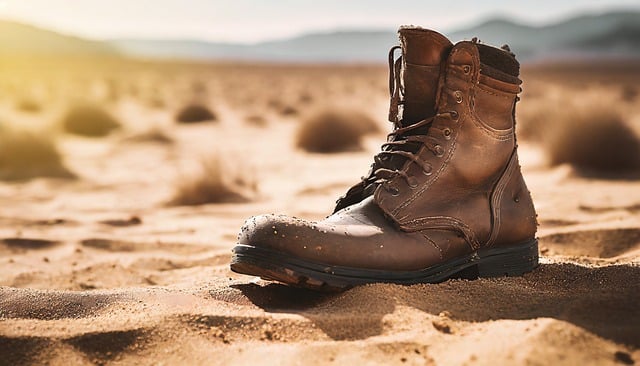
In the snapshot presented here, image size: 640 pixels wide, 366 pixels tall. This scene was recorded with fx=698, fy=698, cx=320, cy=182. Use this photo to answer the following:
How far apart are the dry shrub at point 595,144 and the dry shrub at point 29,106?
1303 cm

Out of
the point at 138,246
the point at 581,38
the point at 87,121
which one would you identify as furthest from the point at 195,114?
the point at 581,38

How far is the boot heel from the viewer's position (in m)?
2.33

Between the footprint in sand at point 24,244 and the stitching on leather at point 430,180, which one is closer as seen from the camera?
the stitching on leather at point 430,180

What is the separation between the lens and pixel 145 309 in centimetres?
198

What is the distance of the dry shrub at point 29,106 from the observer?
1610 centimetres

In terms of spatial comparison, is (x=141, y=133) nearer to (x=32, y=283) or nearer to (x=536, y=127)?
(x=536, y=127)

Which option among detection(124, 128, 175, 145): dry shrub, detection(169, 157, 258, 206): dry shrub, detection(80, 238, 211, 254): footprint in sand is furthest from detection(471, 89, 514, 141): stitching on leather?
detection(124, 128, 175, 145): dry shrub

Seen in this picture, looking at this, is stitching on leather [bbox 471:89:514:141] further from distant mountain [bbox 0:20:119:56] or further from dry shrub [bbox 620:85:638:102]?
distant mountain [bbox 0:20:119:56]

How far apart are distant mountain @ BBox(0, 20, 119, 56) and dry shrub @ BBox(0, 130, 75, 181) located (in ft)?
480

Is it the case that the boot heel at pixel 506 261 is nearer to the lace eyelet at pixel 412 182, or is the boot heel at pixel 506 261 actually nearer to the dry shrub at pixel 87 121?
the lace eyelet at pixel 412 182

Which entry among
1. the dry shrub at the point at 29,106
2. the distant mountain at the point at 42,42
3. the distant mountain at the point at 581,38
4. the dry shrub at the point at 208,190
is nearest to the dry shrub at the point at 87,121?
the dry shrub at the point at 29,106

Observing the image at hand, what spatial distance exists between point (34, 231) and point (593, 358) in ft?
11.1

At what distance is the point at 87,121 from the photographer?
11.7 m

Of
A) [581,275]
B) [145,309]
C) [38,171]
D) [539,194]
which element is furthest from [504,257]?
[38,171]
